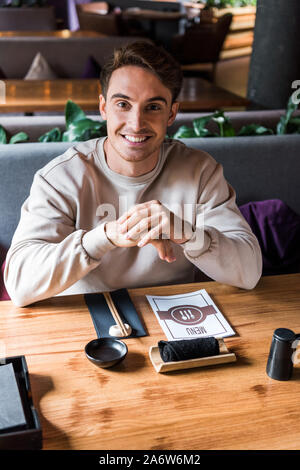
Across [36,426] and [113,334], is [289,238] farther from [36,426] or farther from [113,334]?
[36,426]

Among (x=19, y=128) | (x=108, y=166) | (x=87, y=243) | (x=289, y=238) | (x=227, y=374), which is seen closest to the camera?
(x=227, y=374)

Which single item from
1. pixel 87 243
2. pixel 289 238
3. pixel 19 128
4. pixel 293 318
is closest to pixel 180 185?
pixel 87 243

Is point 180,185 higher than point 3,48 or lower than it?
higher

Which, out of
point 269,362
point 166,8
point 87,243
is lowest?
point 166,8

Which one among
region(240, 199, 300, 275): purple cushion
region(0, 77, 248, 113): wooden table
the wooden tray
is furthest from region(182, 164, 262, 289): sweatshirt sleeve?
region(0, 77, 248, 113): wooden table

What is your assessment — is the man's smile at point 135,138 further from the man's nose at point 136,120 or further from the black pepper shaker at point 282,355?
the black pepper shaker at point 282,355

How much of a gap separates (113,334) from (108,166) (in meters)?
0.58

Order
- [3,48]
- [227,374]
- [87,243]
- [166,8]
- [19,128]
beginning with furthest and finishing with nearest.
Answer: [166,8], [3,48], [19,128], [87,243], [227,374]

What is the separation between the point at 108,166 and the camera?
1646 millimetres

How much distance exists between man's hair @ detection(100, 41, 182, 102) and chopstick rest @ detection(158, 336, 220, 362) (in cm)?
81

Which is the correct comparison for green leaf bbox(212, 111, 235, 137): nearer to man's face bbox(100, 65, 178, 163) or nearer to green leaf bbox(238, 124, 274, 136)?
green leaf bbox(238, 124, 274, 136)

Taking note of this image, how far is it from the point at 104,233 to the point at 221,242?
356 mm

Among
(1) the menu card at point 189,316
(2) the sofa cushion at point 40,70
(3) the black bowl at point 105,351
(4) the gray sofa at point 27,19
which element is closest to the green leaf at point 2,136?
(1) the menu card at point 189,316

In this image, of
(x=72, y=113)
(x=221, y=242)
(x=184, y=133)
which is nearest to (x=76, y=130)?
(x=72, y=113)
